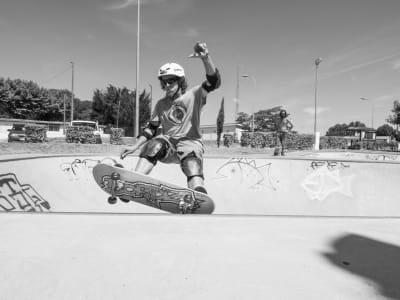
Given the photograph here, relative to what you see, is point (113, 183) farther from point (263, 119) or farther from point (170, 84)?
point (263, 119)

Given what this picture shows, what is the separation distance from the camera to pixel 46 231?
2.07 m

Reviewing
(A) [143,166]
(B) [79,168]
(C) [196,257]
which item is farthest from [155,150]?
(C) [196,257]

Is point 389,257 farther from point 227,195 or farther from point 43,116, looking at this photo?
point 43,116

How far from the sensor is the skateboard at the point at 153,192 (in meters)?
3.25

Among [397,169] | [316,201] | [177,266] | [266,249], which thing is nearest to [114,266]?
[177,266]

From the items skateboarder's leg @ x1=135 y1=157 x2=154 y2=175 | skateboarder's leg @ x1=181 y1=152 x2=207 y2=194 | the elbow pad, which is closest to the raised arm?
the elbow pad

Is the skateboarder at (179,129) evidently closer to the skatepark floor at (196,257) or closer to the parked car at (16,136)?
the skatepark floor at (196,257)

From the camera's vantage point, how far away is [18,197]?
379 cm

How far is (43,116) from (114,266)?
5249 cm

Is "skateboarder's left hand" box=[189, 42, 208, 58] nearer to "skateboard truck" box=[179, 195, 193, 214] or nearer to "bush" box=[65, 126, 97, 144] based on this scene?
"skateboard truck" box=[179, 195, 193, 214]

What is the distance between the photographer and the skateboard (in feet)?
10.6

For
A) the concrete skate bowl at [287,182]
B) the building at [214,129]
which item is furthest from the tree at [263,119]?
the concrete skate bowl at [287,182]

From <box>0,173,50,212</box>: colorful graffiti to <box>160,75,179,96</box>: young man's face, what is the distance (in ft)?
8.94

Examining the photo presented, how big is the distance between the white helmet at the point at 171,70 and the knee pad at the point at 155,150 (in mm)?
970
